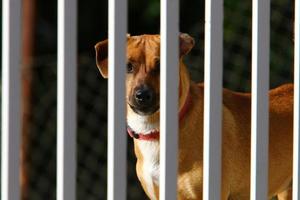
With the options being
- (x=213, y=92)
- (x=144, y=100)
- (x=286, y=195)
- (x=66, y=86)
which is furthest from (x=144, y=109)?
(x=286, y=195)

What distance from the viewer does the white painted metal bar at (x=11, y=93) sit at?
2012mm

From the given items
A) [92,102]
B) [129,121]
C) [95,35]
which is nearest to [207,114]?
[129,121]

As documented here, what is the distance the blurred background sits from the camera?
5309 millimetres

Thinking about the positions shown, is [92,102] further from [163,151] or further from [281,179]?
[163,151]

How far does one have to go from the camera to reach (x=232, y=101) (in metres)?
3.02

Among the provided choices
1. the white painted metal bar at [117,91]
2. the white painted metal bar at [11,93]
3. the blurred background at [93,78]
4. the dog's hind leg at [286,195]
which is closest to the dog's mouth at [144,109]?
the white painted metal bar at [117,91]

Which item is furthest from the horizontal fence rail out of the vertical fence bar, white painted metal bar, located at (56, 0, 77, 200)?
white painted metal bar, located at (56, 0, 77, 200)

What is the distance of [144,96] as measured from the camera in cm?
262

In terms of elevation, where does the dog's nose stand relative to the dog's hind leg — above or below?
above

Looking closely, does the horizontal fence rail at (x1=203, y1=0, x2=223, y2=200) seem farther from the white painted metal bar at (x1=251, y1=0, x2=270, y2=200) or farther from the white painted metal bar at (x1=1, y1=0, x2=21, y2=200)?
the white painted metal bar at (x1=1, y1=0, x2=21, y2=200)

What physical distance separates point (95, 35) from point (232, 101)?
2919 mm

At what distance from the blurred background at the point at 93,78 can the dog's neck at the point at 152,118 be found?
98.0 inches

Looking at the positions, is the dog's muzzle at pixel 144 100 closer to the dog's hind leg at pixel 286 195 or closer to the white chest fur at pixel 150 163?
the white chest fur at pixel 150 163

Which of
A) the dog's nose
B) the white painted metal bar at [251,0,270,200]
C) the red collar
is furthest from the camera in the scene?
the red collar
